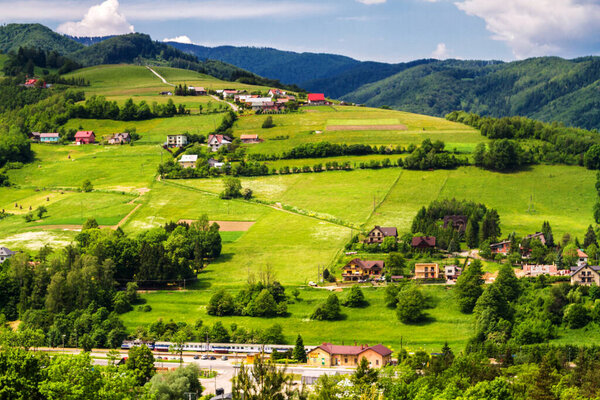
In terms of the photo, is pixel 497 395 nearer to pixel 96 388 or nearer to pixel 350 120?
pixel 96 388

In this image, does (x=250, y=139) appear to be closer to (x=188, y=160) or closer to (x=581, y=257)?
(x=188, y=160)

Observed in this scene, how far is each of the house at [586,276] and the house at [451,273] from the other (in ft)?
46.0

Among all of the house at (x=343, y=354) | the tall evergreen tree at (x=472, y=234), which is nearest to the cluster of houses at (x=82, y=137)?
the tall evergreen tree at (x=472, y=234)

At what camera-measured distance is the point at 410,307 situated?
8462 centimetres

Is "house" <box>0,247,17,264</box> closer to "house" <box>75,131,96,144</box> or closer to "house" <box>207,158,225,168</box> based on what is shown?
"house" <box>207,158,225,168</box>

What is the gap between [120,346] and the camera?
274 feet

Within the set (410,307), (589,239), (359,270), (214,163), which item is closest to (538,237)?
(589,239)

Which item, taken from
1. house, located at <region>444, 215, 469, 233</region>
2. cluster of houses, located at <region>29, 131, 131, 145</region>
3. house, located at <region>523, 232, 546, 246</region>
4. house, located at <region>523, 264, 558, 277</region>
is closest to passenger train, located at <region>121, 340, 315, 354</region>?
house, located at <region>523, 264, 558, 277</region>

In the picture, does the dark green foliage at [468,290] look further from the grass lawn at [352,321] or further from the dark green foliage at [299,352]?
the dark green foliage at [299,352]

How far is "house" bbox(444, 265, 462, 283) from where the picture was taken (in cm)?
9544

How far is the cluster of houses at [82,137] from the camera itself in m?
176

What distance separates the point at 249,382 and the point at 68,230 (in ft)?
241

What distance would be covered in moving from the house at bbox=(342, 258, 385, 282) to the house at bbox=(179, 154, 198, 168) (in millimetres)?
61309

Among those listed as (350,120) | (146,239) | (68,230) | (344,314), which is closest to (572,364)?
(344,314)
